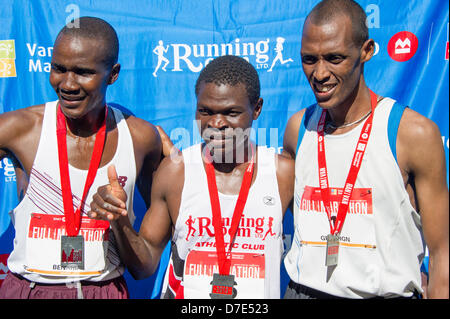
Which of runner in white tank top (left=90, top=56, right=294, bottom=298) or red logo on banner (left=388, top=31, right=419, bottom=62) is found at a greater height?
red logo on banner (left=388, top=31, right=419, bottom=62)

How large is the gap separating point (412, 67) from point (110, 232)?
7.34 feet

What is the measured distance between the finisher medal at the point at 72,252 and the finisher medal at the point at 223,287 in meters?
0.69

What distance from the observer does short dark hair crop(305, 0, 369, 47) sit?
2113 mm

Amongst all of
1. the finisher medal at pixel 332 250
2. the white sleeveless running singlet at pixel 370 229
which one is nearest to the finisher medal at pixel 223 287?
the white sleeveless running singlet at pixel 370 229

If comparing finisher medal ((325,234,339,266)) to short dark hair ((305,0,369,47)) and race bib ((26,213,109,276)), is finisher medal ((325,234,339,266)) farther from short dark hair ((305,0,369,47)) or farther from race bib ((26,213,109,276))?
race bib ((26,213,109,276))

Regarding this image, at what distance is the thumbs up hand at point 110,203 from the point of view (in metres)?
1.91

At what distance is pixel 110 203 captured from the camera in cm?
192

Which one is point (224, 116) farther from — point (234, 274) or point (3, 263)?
point (3, 263)

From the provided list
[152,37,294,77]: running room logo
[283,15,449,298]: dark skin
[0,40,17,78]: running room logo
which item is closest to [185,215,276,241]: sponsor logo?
[283,15,449,298]: dark skin

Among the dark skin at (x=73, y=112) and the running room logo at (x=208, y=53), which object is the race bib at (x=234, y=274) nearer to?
the dark skin at (x=73, y=112)

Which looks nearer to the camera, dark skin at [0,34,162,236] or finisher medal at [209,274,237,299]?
finisher medal at [209,274,237,299]

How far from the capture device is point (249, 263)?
7.11 ft

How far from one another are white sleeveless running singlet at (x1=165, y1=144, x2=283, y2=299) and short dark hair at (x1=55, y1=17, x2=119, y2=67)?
29.7 inches

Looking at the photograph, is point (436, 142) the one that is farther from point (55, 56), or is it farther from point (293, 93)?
point (55, 56)
